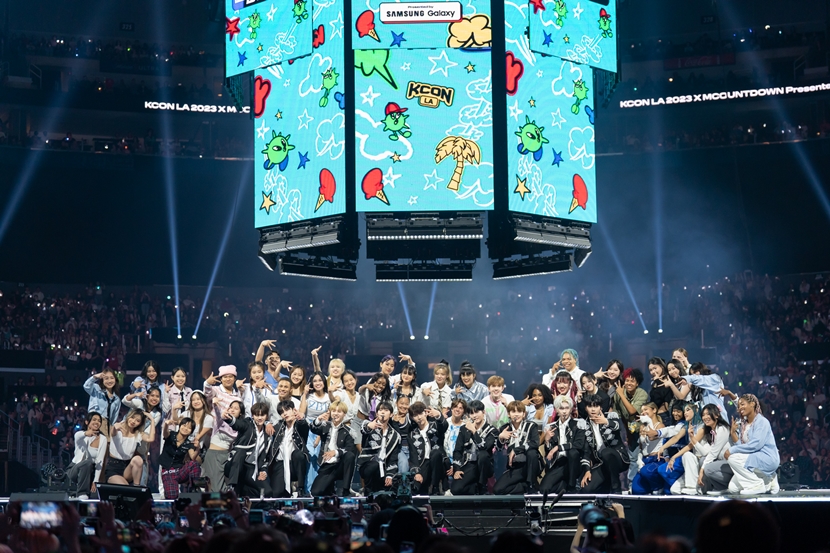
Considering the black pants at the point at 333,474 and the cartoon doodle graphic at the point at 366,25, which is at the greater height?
the cartoon doodle graphic at the point at 366,25

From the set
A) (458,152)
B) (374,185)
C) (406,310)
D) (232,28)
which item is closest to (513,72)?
(458,152)

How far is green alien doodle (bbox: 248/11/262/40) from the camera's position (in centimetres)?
1723

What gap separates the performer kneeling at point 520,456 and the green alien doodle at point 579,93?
18.2ft

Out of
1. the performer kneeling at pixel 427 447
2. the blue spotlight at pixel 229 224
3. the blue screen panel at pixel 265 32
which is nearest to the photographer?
the performer kneeling at pixel 427 447

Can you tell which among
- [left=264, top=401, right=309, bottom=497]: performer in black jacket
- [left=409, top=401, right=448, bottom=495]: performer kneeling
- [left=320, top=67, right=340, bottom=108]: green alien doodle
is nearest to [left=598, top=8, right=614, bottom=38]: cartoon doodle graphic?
[left=320, top=67, right=340, bottom=108]: green alien doodle

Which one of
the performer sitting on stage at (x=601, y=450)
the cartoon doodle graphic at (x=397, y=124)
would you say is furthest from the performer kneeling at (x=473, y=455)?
the cartoon doodle graphic at (x=397, y=124)

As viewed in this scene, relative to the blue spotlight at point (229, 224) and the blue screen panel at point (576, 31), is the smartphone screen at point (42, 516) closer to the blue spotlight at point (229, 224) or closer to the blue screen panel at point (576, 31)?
the blue screen panel at point (576, 31)

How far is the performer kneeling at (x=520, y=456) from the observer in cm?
1423

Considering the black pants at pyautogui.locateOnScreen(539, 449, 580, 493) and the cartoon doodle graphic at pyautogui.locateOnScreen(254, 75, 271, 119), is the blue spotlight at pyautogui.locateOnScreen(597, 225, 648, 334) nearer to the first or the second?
the black pants at pyautogui.locateOnScreen(539, 449, 580, 493)

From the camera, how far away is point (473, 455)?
14297 mm

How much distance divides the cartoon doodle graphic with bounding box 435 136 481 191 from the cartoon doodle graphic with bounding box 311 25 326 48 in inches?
102

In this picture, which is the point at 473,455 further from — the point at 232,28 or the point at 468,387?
the point at 232,28

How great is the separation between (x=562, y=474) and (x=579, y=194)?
520 centimetres

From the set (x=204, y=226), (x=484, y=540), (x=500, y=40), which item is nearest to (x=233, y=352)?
(x=204, y=226)
